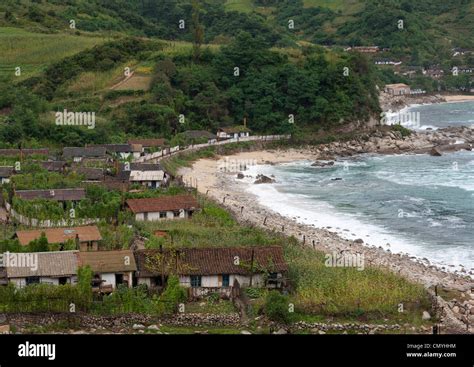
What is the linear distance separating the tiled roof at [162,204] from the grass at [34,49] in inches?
1749

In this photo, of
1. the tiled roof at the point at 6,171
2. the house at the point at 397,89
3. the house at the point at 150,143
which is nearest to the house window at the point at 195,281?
the tiled roof at the point at 6,171

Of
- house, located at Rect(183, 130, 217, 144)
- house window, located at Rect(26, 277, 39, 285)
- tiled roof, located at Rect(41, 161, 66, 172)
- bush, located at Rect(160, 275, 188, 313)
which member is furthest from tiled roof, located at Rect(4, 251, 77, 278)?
house, located at Rect(183, 130, 217, 144)

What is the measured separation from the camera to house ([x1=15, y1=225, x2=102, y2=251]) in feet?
94.8

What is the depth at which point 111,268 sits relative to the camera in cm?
2505

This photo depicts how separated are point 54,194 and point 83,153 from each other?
1448cm

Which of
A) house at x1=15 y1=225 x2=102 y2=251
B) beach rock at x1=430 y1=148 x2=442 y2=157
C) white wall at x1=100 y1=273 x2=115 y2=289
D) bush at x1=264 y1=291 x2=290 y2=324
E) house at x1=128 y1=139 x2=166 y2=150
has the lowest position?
bush at x1=264 y1=291 x2=290 y2=324

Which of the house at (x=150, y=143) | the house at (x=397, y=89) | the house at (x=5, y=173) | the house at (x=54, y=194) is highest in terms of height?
the house at (x=397, y=89)

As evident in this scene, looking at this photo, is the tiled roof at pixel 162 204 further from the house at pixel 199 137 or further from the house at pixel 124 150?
the house at pixel 199 137

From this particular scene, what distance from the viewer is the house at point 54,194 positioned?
36812mm

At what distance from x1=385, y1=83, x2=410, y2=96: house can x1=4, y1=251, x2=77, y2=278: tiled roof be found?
282 feet

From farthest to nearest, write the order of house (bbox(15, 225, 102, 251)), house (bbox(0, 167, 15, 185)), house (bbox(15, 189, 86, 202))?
house (bbox(0, 167, 15, 185)) → house (bbox(15, 189, 86, 202)) → house (bbox(15, 225, 102, 251))

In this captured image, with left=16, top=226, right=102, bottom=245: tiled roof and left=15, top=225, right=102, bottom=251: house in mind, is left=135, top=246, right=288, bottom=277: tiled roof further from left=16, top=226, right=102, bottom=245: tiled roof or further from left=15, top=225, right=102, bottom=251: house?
left=16, top=226, right=102, bottom=245: tiled roof
